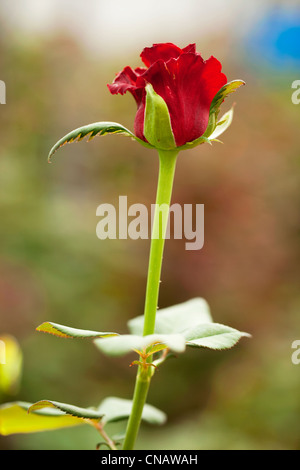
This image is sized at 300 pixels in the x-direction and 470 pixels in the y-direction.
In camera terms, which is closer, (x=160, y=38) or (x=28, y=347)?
(x=28, y=347)

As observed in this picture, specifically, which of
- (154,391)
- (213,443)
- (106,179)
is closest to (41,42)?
(106,179)

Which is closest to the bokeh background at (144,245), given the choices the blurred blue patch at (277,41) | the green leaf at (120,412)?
the blurred blue patch at (277,41)

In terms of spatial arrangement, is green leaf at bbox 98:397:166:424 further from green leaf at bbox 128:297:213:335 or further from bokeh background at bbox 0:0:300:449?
bokeh background at bbox 0:0:300:449

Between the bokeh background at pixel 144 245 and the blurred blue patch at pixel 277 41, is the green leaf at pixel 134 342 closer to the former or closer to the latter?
the bokeh background at pixel 144 245

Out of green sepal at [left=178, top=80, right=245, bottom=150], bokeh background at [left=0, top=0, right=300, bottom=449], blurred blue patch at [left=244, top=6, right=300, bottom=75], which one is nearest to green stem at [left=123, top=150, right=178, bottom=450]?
green sepal at [left=178, top=80, right=245, bottom=150]

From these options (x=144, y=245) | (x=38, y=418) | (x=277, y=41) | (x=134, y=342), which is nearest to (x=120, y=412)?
(x=38, y=418)

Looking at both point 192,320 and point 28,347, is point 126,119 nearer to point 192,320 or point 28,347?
point 28,347
